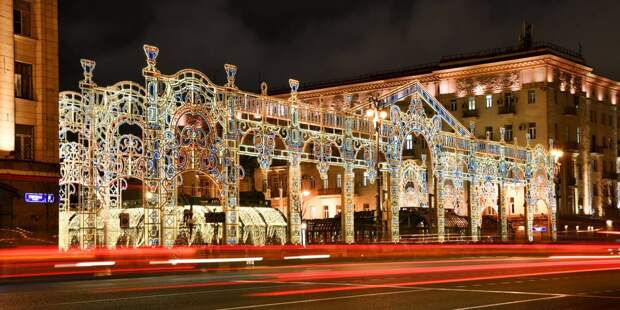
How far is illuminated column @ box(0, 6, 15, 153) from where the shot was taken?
110 ft

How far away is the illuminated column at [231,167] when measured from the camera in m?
35.7

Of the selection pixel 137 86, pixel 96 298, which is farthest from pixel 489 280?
pixel 137 86

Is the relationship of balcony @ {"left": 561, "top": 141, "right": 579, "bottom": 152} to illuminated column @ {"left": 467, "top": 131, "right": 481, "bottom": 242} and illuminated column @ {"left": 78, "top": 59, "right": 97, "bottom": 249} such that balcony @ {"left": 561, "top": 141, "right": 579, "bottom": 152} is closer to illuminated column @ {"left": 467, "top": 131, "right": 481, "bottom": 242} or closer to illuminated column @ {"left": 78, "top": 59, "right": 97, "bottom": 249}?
illuminated column @ {"left": 467, "top": 131, "right": 481, "bottom": 242}

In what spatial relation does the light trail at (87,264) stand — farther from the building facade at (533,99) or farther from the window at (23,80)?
the building facade at (533,99)

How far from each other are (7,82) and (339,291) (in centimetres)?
1973

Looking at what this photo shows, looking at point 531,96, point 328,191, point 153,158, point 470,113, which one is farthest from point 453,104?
point 153,158

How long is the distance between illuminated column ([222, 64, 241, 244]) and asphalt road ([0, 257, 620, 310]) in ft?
25.6

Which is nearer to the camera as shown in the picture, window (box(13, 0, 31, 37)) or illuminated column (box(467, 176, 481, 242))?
window (box(13, 0, 31, 37))

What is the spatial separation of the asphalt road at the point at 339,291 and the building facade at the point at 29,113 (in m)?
9.91

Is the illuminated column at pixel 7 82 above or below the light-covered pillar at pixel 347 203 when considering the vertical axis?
above

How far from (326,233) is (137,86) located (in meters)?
23.9

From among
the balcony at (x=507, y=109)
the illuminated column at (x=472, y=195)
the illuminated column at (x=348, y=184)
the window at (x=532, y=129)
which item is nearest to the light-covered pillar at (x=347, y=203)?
the illuminated column at (x=348, y=184)

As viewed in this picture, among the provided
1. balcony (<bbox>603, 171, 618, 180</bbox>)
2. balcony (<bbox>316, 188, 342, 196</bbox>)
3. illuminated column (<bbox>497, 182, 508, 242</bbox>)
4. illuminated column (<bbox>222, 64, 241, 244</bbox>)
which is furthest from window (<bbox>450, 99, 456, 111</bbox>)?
illuminated column (<bbox>222, 64, 241, 244</bbox>)

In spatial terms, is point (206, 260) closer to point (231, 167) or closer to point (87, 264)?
point (87, 264)
